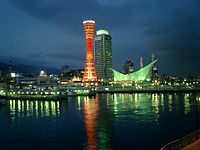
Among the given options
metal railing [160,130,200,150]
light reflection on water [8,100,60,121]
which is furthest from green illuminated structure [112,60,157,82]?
metal railing [160,130,200,150]

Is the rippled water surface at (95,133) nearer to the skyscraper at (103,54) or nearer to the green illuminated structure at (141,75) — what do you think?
the green illuminated structure at (141,75)

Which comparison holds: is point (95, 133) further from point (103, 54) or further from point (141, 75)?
point (103, 54)

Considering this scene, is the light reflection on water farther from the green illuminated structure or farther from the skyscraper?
the skyscraper

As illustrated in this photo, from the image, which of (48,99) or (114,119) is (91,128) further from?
(48,99)

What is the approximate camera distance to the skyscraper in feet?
550

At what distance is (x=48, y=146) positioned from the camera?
65.8 ft

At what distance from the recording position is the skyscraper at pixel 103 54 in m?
168

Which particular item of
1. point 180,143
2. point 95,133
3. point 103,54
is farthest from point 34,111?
point 103,54

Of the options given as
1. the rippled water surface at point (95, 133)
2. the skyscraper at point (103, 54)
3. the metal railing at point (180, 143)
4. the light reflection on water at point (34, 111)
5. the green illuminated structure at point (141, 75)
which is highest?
the skyscraper at point (103, 54)

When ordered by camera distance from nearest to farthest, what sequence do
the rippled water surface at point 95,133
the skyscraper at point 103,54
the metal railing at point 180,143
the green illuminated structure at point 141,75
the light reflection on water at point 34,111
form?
the metal railing at point 180,143 < the rippled water surface at point 95,133 < the light reflection on water at point 34,111 < the green illuminated structure at point 141,75 < the skyscraper at point 103,54

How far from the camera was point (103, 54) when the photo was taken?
170 m

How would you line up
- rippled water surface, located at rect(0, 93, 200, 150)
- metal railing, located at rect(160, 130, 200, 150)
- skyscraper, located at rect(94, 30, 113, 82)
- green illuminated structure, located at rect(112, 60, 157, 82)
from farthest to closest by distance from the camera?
skyscraper, located at rect(94, 30, 113, 82) → green illuminated structure, located at rect(112, 60, 157, 82) → rippled water surface, located at rect(0, 93, 200, 150) → metal railing, located at rect(160, 130, 200, 150)

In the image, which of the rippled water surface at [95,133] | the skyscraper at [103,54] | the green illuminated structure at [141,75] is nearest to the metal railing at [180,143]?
the rippled water surface at [95,133]

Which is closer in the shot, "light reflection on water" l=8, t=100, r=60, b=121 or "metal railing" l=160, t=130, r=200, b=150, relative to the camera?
"metal railing" l=160, t=130, r=200, b=150
